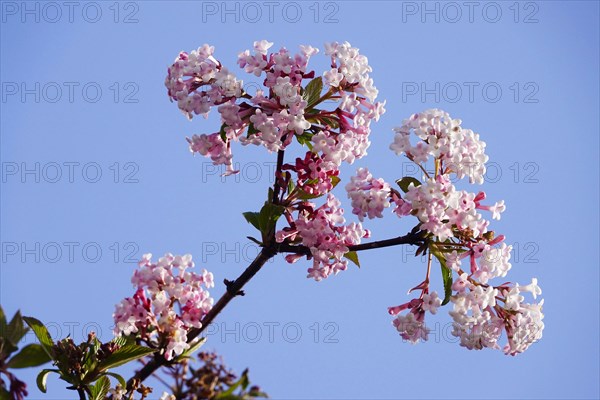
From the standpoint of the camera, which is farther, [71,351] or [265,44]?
[265,44]

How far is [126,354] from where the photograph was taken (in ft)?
15.8

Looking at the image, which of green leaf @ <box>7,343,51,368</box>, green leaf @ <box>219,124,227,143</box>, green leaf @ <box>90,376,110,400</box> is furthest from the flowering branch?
green leaf @ <box>7,343,51,368</box>

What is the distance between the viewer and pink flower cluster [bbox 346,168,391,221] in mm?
5043

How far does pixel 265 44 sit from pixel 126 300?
171 centimetres

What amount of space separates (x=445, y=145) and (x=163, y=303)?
1.84 metres

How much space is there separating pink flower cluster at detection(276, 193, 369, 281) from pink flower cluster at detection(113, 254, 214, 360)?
0.59 m

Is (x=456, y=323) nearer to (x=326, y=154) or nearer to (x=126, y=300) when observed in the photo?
(x=326, y=154)

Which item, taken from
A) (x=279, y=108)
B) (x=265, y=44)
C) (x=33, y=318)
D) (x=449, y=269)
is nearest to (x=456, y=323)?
(x=449, y=269)

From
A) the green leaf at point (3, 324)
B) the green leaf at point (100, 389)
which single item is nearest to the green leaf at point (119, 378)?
the green leaf at point (100, 389)

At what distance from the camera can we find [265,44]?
207 inches

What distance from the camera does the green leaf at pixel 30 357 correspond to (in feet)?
11.3

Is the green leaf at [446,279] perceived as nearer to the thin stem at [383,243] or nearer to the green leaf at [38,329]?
the thin stem at [383,243]

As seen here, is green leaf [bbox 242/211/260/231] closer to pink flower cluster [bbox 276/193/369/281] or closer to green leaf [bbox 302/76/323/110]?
pink flower cluster [bbox 276/193/369/281]

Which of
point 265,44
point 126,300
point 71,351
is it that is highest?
point 265,44
